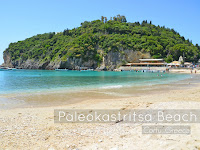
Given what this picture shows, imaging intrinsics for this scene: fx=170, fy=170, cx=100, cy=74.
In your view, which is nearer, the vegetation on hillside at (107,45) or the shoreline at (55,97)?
the shoreline at (55,97)

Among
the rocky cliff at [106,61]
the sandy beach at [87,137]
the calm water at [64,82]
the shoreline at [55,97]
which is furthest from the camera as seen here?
the rocky cliff at [106,61]

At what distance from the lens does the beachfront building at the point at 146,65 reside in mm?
93750

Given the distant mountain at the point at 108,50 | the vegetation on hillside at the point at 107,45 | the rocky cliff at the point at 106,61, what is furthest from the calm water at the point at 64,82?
the vegetation on hillside at the point at 107,45

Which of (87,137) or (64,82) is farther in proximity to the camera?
(64,82)

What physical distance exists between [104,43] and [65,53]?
2653 centimetres

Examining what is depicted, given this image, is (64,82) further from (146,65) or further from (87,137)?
(146,65)

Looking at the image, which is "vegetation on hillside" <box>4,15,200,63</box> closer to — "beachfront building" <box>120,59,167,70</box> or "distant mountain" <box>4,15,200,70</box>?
"distant mountain" <box>4,15,200,70</box>

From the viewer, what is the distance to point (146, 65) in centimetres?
9812

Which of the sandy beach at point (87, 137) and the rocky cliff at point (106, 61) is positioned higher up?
the rocky cliff at point (106, 61)

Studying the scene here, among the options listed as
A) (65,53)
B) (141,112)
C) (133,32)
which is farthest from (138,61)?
(141,112)

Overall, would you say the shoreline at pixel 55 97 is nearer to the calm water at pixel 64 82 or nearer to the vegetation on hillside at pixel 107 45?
the calm water at pixel 64 82

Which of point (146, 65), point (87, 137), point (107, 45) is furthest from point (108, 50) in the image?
point (87, 137)

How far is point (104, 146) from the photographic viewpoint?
493 centimetres

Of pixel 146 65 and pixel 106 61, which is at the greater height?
pixel 106 61
